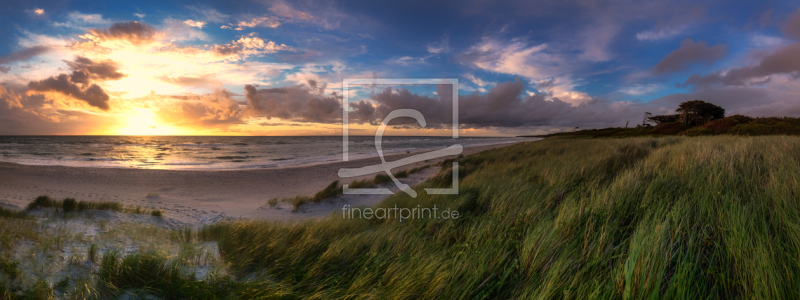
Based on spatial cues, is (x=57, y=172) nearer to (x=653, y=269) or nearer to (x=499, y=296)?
(x=499, y=296)

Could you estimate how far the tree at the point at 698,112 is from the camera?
5225 cm

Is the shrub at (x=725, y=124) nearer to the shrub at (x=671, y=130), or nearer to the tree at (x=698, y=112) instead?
the shrub at (x=671, y=130)

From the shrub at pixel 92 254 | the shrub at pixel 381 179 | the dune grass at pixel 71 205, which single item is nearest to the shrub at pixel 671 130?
the shrub at pixel 381 179

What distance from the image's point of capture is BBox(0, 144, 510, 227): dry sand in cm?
955

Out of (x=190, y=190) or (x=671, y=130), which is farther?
(x=671, y=130)

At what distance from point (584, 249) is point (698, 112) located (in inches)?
2916

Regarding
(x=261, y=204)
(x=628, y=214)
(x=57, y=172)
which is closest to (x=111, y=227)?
(x=261, y=204)

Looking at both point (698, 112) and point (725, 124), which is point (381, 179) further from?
point (698, 112)

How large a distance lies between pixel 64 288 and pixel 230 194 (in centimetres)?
1062

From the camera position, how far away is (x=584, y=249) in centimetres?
279

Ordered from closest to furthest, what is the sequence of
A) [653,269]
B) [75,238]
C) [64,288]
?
[653,269]
[64,288]
[75,238]

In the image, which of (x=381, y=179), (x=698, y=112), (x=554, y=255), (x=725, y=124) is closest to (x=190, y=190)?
(x=381, y=179)

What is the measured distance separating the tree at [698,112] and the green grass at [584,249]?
220 feet

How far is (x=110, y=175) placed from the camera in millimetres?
17359
